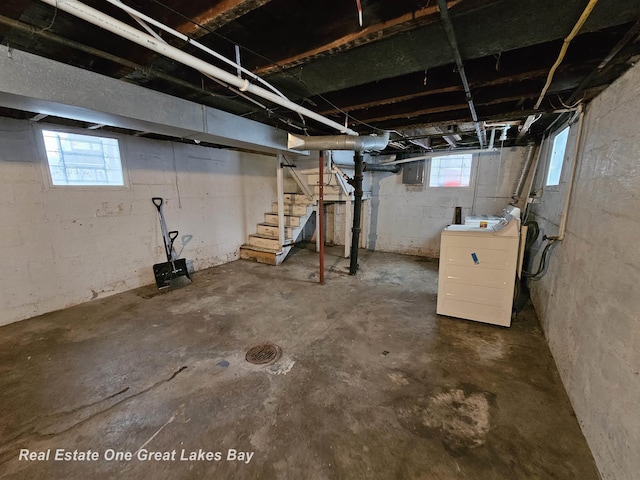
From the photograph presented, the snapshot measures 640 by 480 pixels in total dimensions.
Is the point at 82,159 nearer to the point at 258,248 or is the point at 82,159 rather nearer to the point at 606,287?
the point at 258,248

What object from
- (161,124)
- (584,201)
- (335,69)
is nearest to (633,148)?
(584,201)

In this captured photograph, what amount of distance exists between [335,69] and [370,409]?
2.15 m

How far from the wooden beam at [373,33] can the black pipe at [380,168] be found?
10.2 feet

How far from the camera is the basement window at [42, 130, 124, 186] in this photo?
2762 millimetres

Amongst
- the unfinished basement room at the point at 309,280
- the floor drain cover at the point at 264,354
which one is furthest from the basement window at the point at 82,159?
the floor drain cover at the point at 264,354

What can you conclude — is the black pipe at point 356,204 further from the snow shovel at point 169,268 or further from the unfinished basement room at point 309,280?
the snow shovel at point 169,268

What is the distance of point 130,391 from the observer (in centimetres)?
174

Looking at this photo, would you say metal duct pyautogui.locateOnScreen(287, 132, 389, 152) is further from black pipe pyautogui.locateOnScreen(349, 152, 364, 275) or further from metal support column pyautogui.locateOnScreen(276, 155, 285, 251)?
metal support column pyautogui.locateOnScreen(276, 155, 285, 251)

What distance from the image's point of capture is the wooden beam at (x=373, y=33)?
112 cm

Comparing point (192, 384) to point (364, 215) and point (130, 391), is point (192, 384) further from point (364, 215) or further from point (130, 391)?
point (364, 215)

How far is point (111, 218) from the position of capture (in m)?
3.22

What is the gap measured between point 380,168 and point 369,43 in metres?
3.49

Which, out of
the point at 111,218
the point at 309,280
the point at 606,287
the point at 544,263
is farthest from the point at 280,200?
the point at 606,287

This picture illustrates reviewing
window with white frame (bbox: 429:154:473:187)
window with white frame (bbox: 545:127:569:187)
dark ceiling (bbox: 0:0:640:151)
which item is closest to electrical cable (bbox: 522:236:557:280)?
window with white frame (bbox: 545:127:569:187)
